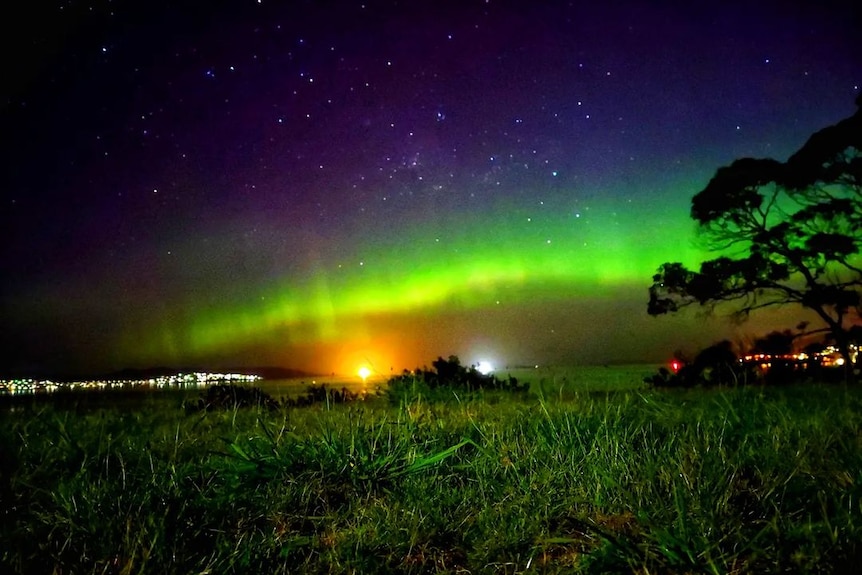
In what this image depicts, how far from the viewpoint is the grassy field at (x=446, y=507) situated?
2311 millimetres

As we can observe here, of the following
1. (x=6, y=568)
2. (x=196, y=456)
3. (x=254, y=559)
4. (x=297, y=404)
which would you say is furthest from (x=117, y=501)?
(x=297, y=404)

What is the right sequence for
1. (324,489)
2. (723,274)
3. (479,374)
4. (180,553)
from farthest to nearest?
1. (723,274)
2. (479,374)
3. (324,489)
4. (180,553)

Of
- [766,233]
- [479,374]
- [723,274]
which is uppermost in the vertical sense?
[766,233]

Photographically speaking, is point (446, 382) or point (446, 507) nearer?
point (446, 507)

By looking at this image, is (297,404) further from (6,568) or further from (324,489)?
(6,568)

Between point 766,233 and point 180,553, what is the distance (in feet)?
61.4

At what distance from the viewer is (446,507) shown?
3.06m

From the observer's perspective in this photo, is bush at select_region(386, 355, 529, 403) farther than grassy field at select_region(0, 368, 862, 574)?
Yes

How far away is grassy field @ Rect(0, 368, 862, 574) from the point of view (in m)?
2.31

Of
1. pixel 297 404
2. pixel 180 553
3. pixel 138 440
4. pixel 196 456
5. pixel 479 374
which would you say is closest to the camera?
pixel 180 553

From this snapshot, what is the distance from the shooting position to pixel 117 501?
279 centimetres

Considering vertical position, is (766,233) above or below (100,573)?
above

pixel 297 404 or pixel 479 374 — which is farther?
pixel 479 374

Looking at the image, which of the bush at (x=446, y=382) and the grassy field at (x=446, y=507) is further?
the bush at (x=446, y=382)
